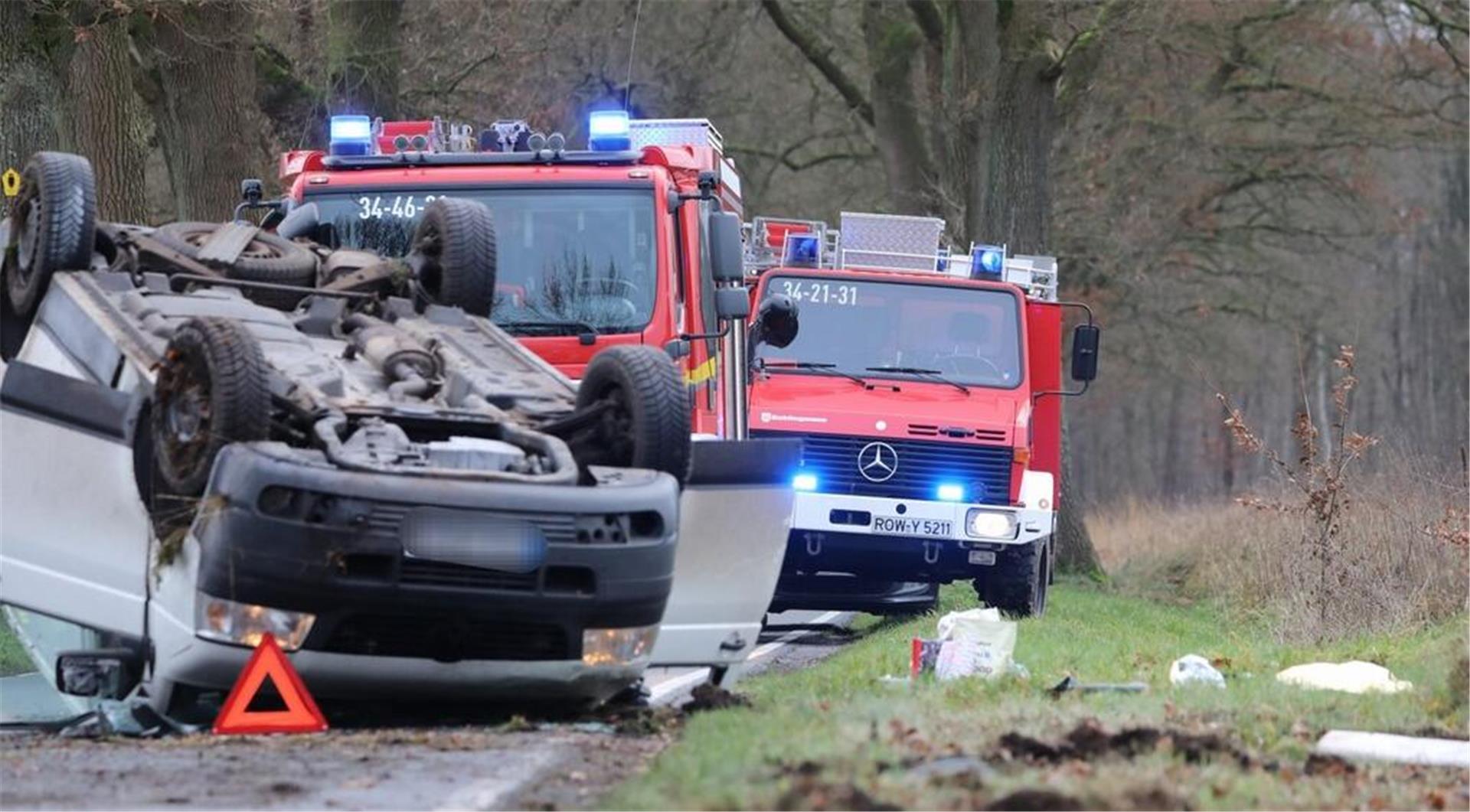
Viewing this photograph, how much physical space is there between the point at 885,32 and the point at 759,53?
9.15 ft

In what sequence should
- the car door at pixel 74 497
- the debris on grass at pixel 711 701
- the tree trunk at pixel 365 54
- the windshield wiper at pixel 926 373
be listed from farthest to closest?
the tree trunk at pixel 365 54 → the windshield wiper at pixel 926 373 → the debris on grass at pixel 711 701 → the car door at pixel 74 497

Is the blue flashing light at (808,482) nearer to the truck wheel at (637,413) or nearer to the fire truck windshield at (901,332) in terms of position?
the fire truck windshield at (901,332)

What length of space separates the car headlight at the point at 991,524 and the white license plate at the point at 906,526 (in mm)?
168

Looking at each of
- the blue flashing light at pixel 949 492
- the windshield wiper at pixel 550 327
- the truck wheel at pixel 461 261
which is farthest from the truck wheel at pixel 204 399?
the blue flashing light at pixel 949 492

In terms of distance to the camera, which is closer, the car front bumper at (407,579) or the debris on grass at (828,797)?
the debris on grass at (828,797)

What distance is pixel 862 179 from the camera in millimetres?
31969

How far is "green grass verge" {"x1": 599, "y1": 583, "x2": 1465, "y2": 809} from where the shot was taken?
20.5 ft

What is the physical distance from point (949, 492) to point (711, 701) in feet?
22.2

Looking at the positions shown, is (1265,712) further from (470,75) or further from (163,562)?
(470,75)

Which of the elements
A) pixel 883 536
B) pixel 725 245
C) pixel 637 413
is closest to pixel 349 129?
pixel 725 245

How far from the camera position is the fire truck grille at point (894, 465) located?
51.1 ft

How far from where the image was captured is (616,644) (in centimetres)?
849

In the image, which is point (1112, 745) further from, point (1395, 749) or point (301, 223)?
point (301, 223)

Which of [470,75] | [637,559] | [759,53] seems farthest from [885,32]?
[637,559]
